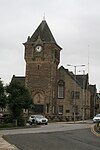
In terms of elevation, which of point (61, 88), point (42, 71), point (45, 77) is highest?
point (42, 71)

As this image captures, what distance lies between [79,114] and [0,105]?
5430cm

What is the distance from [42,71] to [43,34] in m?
8.54

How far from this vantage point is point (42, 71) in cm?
9212

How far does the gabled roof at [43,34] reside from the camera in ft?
306

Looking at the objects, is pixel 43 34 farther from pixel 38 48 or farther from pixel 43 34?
pixel 38 48

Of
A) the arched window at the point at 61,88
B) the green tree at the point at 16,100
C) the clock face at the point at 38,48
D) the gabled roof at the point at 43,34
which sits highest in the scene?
the gabled roof at the point at 43,34

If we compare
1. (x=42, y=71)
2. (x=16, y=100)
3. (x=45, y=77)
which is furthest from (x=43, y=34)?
(x=16, y=100)

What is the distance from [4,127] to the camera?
47094 mm

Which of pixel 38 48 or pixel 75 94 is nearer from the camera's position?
pixel 38 48

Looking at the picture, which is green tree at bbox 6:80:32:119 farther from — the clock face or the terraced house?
the clock face


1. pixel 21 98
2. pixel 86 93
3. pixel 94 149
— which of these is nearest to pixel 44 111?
pixel 86 93

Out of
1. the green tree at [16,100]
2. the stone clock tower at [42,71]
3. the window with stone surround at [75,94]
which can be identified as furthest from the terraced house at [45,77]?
the green tree at [16,100]

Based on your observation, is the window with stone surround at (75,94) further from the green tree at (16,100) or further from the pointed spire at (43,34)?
the green tree at (16,100)

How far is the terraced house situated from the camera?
91562mm
